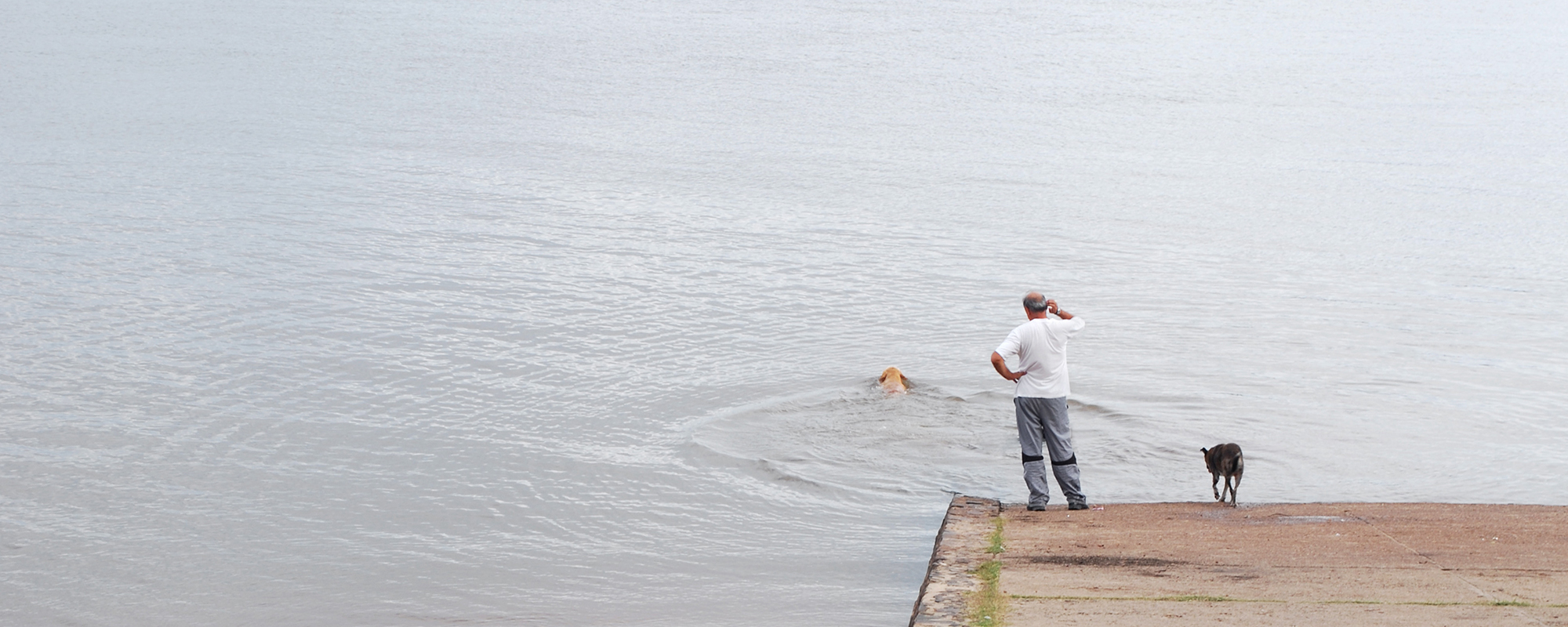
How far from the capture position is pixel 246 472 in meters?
12.6

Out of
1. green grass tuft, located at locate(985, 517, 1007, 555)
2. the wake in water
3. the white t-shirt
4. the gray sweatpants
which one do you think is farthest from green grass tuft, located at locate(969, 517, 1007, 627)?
the wake in water

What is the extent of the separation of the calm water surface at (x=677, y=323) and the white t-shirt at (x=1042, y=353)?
1708 mm

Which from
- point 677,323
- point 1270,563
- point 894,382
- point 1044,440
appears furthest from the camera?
point 677,323

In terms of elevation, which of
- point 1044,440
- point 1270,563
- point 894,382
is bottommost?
point 1270,563

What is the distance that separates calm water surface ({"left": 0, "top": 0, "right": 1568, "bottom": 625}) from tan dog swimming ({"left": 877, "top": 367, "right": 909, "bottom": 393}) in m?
0.41

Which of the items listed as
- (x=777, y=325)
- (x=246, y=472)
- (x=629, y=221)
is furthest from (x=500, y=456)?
(x=629, y=221)

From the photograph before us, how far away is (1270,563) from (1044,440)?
87.0 inches

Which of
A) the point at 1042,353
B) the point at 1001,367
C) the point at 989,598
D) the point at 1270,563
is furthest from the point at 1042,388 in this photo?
the point at 989,598

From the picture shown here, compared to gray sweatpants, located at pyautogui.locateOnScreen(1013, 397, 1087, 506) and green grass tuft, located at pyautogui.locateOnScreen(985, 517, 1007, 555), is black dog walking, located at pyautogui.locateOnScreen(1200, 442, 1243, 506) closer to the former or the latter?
gray sweatpants, located at pyautogui.locateOnScreen(1013, 397, 1087, 506)

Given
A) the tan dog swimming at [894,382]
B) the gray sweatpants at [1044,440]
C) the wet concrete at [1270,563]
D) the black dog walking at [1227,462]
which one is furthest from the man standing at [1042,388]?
the tan dog swimming at [894,382]

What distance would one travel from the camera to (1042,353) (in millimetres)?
9578

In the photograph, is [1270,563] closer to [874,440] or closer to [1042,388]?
[1042,388]

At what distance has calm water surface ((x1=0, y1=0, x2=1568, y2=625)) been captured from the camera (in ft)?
36.3

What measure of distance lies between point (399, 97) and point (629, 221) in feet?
61.5
